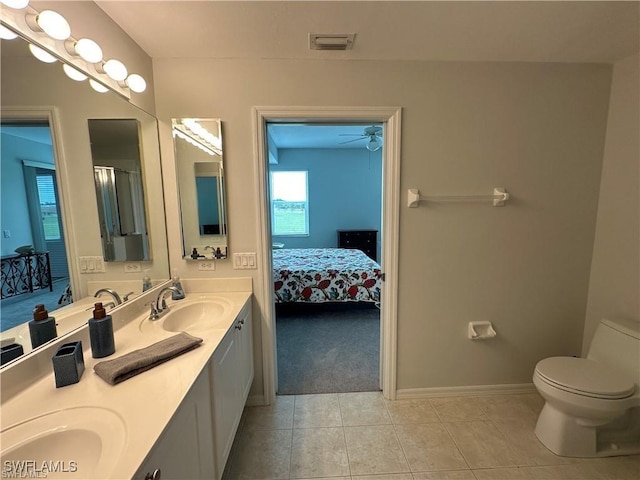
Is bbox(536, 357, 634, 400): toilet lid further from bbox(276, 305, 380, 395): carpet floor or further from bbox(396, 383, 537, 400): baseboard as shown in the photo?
bbox(276, 305, 380, 395): carpet floor

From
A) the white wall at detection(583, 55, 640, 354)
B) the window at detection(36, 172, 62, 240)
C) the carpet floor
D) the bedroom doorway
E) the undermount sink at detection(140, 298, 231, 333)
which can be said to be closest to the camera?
the window at detection(36, 172, 62, 240)

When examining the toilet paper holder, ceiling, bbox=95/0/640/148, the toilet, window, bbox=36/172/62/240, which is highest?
ceiling, bbox=95/0/640/148

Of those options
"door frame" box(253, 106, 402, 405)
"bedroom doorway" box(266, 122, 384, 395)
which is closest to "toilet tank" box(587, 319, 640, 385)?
"door frame" box(253, 106, 402, 405)

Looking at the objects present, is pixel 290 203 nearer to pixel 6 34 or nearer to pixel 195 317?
pixel 195 317

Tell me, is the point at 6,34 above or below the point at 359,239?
above

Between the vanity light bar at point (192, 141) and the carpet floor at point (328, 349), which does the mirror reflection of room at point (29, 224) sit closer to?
the vanity light bar at point (192, 141)

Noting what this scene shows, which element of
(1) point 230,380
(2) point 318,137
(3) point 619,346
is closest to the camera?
(1) point 230,380

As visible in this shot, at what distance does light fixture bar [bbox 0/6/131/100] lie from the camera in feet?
3.04

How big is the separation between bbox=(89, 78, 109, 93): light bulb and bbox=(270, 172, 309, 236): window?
445 cm

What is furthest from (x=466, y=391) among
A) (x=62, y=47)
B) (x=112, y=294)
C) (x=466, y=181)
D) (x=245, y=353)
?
(x=62, y=47)

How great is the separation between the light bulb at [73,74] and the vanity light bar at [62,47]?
1 cm

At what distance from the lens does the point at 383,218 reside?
1911mm

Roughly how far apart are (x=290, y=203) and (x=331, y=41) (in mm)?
→ 4421

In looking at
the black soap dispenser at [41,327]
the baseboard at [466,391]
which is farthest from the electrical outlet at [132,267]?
the baseboard at [466,391]
